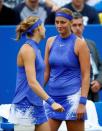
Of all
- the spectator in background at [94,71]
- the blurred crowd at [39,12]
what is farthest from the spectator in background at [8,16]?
the spectator in background at [94,71]

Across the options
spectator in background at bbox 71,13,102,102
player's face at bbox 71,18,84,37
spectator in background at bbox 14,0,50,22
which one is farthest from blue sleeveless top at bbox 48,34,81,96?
spectator in background at bbox 14,0,50,22

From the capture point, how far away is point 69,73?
664 centimetres

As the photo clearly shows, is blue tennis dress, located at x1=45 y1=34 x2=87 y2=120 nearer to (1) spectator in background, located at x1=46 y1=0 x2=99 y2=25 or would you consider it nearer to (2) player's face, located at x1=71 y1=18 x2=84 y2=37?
(2) player's face, located at x1=71 y1=18 x2=84 y2=37

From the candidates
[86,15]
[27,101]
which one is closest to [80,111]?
[27,101]

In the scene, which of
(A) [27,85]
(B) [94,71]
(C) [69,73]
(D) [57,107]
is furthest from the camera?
(B) [94,71]

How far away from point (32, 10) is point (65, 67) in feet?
13.7

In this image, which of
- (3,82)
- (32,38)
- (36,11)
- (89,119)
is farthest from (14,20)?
(32,38)

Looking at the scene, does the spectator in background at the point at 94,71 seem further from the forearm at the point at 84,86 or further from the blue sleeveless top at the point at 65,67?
the forearm at the point at 84,86

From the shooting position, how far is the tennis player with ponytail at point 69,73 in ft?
21.5

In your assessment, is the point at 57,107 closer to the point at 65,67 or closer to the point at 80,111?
the point at 80,111

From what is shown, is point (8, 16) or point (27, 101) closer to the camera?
point (27, 101)

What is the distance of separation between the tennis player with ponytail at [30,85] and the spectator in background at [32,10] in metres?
4.19

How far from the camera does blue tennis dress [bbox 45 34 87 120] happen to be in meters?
6.61

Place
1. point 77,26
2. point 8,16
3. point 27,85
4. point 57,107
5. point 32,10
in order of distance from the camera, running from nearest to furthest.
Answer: point 57,107, point 27,85, point 77,26, point 8,16, point 32,10
